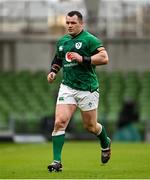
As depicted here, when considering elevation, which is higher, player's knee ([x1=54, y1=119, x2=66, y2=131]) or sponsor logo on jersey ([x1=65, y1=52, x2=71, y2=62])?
sponsor logo on jersey ([x1=65, y1=52, x2=71, y2=62])

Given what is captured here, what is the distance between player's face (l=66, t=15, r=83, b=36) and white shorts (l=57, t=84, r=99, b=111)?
2.79 ft

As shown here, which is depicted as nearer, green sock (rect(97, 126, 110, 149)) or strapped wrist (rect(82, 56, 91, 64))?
strapped wrist (rect(82, 56, 91, 64))

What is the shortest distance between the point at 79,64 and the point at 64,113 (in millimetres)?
767

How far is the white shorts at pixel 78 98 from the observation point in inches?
537

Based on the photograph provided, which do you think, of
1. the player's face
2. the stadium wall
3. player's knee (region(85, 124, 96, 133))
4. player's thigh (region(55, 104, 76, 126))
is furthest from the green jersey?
the stadium wall

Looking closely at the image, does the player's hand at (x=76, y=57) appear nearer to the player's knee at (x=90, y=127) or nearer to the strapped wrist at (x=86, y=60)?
the strapped wrist at (x=86, y=60)

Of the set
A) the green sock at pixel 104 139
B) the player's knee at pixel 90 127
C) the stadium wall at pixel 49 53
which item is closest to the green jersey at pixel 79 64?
the player's knee at pixel 90 127

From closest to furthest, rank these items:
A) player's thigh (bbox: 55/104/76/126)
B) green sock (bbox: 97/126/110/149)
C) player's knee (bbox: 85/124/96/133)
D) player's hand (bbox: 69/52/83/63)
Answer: player's hand (bbox: 69/52/83/63) → player's thigh (bbox: 55/104/76/126) → player's knee (bbox: 85/124/96/133) → green sock (bbox: 97/126/110/149)

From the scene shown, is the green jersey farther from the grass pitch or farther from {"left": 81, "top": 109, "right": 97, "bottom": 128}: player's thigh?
the grass pitch

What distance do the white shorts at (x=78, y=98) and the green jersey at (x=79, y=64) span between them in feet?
0.22

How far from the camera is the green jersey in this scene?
13.6 metres

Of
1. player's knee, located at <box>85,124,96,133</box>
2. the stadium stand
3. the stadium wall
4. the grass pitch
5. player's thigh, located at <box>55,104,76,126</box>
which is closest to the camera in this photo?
the grass pitch

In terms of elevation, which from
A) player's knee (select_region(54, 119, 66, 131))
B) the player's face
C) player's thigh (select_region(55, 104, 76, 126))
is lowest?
player's knee (select_region(54, 119, 66, 131))

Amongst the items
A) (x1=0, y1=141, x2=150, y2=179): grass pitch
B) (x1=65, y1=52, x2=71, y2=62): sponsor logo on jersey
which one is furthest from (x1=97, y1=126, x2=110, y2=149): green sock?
(x1=65, y1=52, x2=71, y2=62): sponsor logo on jersey
